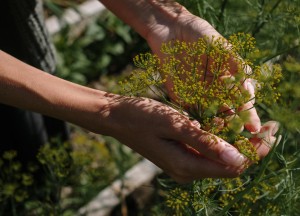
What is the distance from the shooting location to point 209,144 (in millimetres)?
1279

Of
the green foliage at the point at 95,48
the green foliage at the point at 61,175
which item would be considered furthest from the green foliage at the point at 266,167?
the green foliage at the point at 95,48

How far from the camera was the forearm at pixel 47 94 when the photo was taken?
1.41 meters

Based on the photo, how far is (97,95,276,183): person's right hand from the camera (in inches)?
50.6

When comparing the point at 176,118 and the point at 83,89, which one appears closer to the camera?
the point at 176,118

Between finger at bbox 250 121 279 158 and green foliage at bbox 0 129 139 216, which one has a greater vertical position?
finger at bbox 250 121 279 158

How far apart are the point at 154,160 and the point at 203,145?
0.19m

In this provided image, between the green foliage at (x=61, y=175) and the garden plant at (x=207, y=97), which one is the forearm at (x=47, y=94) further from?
the green foliage at (x=61, y=175)

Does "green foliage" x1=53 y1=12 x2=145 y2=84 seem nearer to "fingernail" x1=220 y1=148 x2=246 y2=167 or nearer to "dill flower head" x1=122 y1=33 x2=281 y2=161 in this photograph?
"dill flower head" x1=122 y1=33 x2=281 y2=161

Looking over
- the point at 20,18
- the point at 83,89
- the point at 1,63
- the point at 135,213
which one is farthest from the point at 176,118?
the point at 135,213

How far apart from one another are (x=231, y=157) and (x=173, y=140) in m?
0.17

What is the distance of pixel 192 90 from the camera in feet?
4.35

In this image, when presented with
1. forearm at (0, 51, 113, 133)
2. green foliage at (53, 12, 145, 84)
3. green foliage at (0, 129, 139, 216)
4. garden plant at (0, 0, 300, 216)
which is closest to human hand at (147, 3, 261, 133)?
garden plant at (0, 0, 300, 216)

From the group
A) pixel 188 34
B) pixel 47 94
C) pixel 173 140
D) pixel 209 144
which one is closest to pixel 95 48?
pixel 188 34

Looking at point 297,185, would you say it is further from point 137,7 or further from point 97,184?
point 97,184
